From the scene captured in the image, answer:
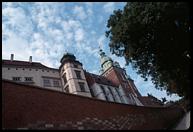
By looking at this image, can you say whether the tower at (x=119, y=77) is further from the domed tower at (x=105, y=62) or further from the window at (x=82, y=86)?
the window at (x=82, y=86)

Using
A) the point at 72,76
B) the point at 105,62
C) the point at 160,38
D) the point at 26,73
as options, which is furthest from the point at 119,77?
the point at 160,38

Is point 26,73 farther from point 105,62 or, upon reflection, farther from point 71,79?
point 105,62

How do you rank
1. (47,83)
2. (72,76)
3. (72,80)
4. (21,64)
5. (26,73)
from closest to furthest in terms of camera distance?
(26,73) → (47,83) → (21,64) → (72,80) → (72,76)

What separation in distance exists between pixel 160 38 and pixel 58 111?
9.33 meters

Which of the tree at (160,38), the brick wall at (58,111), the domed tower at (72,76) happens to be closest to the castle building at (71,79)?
the domed tower at (72,76)

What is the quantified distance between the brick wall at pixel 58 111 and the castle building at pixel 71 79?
67.1 feet

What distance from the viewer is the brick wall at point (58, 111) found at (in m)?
11.0

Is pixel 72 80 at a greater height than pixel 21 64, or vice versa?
pixel 21 64

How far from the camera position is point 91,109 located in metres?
14.0

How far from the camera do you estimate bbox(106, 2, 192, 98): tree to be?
54.9 ft

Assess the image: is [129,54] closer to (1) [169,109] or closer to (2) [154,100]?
(1) [169,109]

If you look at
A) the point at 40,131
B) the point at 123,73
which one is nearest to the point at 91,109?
the point at 40,131

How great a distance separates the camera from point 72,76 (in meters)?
38.6

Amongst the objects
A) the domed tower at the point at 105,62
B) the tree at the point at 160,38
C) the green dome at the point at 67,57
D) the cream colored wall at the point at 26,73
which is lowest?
the tree at the point at 160,38
